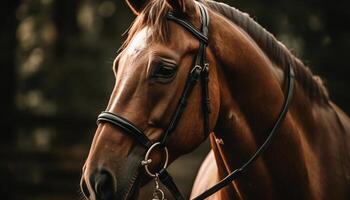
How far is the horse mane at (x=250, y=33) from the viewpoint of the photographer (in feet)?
8.41

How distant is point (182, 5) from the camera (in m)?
2.61

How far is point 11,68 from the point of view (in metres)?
10.8

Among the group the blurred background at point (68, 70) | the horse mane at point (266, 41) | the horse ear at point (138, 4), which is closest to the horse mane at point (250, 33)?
the horse mane at point (266, 41)

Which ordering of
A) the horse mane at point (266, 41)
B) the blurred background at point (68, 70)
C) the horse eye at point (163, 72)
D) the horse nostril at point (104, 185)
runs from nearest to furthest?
the horse nostril at point (104, 185)
the horse eye at point (163, 72)
the horse mane at point (266, 41)
the blurred background at point (68, 70)

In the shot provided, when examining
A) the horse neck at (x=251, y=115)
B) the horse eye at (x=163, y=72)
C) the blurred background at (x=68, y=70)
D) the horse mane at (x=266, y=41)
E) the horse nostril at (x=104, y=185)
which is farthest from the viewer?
the blurred background at (x=68, y=70)

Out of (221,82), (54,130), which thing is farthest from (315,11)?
(221,82)

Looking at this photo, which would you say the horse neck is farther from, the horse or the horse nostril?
the horse nostril

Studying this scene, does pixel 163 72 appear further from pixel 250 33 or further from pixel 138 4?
pixel 250 33

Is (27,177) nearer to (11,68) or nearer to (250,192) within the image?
(11,68)

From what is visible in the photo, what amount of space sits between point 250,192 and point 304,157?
0.37m

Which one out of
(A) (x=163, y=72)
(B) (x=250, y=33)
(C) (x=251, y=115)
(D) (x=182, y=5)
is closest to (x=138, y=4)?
(D) (x=182, y=5)

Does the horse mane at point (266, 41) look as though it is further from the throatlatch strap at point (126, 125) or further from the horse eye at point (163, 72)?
the throatlatch strap at point (126, 125)

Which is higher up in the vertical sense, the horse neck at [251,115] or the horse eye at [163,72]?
the horse eye at [163,72]

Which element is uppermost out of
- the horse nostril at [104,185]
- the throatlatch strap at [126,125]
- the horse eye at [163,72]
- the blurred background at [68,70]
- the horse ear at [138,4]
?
the horse ear at [138,4]
